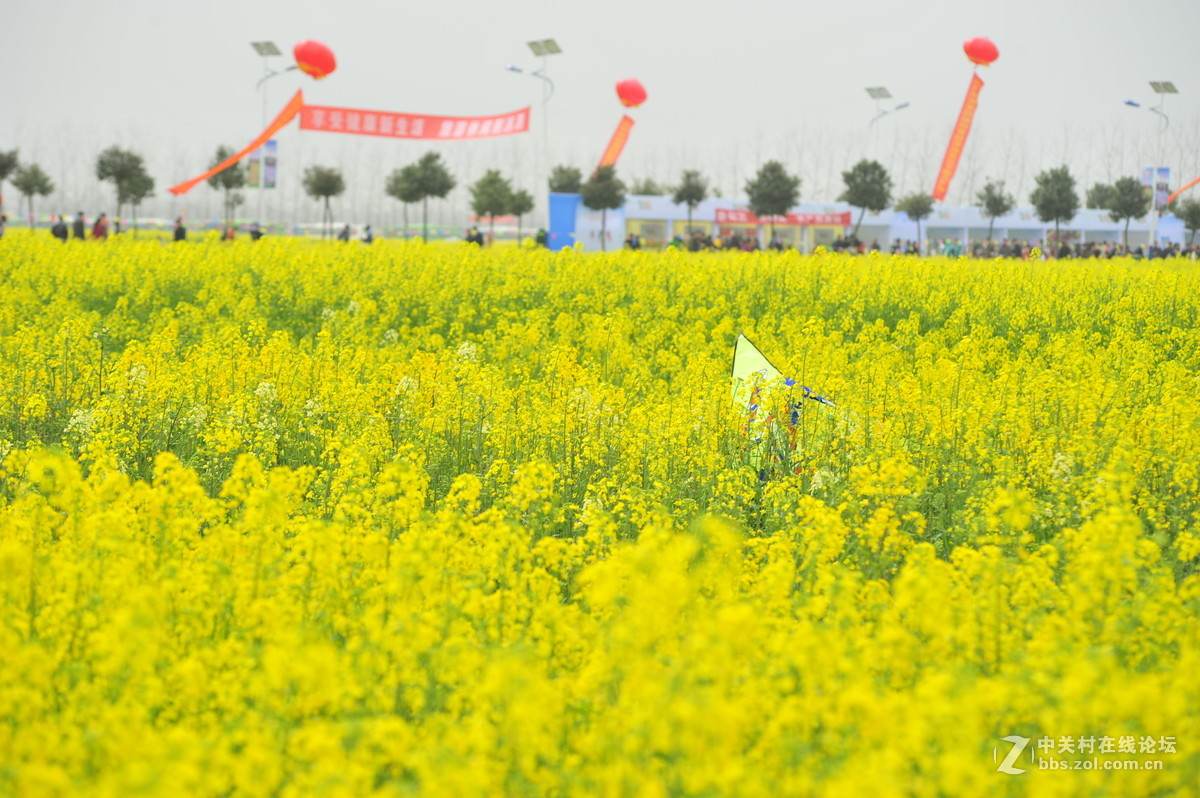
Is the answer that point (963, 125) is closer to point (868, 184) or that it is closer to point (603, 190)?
point (868, 184)

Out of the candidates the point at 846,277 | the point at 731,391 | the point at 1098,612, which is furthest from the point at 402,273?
the point at 1098,612

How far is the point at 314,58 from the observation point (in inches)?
1436

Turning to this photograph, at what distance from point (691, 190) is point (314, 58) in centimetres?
1609

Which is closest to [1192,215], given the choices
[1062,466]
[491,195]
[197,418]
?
[491,195]

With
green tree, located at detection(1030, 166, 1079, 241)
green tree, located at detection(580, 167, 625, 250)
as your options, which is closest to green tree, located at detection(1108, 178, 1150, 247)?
green tree, located at detection(1030, 166, 1079, 241)

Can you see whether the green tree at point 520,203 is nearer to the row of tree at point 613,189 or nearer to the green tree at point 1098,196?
the row of tree at point 613,189

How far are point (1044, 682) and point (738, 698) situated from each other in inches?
34.6

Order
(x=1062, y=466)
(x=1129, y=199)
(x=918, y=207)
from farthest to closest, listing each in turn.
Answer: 1. (x=918, y=207)
2. (x=1129, y=199)
3. (x=1062, y=466)

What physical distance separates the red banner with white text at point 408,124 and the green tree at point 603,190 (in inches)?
244

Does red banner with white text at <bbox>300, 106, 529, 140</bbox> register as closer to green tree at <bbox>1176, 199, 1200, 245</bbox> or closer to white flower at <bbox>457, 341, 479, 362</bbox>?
white flower at <bbox>457, 341, 479, 362</bbox>

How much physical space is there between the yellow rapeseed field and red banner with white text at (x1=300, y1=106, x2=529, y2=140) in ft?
90.8

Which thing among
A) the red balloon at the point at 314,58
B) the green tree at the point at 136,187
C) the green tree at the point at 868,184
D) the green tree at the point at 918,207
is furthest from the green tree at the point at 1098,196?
the green tree at the point at 136,187

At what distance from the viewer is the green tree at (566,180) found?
4781cm

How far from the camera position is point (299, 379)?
890 cm
